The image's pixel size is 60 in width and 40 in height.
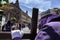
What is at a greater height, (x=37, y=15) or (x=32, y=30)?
(x=37, y=15)

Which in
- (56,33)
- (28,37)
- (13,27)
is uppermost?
(56,33)

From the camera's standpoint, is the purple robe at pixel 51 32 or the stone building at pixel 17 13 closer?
the purple robe at pixel 51 32

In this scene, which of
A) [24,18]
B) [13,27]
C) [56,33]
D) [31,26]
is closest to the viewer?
[56,33]

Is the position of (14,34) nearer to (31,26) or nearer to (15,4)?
(31,26)

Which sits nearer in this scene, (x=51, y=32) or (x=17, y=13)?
(x=51, y=32)

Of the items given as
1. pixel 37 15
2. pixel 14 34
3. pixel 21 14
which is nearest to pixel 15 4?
pixel 21 14

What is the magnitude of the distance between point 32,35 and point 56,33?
76 cm

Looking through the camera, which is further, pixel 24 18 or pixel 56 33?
pixel 24 18

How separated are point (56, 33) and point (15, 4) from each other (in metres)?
1.11

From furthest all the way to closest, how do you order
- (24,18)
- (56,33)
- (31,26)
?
1. (24,18)
2. (31,26)
3. (56,33)

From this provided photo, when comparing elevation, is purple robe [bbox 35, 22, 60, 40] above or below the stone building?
above

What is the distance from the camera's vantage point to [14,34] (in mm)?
1490

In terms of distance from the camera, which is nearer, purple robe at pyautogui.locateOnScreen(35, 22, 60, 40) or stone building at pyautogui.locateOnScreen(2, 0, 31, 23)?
→ purple robe at pyautogui.locateOnScreen(35, 22, 60, 40)

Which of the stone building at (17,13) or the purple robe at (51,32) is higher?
the purple robe at (51,32)
